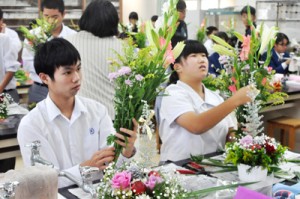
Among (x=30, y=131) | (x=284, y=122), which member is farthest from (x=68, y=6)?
(x=30, y=131)

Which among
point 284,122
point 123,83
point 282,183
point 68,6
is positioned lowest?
point 284,122

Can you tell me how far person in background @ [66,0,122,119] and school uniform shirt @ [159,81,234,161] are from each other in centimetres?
52

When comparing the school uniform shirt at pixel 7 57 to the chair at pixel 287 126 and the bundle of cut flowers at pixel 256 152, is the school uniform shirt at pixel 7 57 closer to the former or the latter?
the bundle of cut flowers at pixel 256 152

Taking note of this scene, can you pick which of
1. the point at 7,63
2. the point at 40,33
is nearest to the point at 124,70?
the point at 40,33

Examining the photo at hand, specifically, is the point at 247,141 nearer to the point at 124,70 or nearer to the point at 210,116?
the point at 210,116

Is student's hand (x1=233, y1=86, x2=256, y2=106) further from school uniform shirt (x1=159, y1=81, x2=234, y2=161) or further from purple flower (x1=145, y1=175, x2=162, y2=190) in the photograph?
purple flower (x1=145, y1=175, x2=162, y2=190)

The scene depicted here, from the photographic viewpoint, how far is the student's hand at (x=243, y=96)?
78.9 inches

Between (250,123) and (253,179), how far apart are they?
0.33 meters

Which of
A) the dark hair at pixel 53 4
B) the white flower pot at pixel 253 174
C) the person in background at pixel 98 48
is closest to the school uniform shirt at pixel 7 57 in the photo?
the dark hair at pixel 53 4

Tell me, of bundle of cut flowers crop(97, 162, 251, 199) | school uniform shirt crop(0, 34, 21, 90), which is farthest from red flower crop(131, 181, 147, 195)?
school uniform shirt crop(0, 34, 21, 90)

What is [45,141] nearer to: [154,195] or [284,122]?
[154,195]

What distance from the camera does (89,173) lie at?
152 centimetres

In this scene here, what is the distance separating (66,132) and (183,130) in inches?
→ 25.1

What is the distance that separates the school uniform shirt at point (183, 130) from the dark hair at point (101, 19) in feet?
2.08
